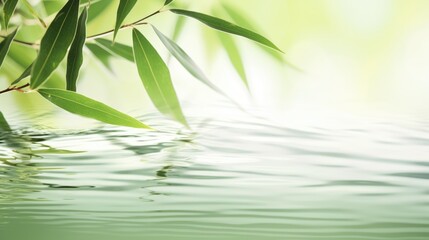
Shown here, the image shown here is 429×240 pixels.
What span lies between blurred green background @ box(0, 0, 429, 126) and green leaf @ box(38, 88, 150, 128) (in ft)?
1.69

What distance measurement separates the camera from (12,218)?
0.54m

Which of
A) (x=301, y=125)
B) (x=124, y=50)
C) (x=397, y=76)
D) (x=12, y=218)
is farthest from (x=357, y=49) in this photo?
(x=12, y=218)

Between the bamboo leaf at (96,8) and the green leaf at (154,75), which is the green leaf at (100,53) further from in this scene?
the green leaf at (154,75)

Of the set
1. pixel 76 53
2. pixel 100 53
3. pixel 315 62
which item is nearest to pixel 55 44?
pixel 76 53

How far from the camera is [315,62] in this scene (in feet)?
4.16

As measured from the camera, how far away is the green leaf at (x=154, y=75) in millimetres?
704

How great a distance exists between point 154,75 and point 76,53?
0.32ft

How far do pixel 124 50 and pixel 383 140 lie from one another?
1.13 ft

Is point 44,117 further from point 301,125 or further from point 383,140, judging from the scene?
point 383,140

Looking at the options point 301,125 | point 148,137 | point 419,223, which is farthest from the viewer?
point 301,125

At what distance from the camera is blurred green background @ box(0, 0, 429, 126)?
3.92 ft

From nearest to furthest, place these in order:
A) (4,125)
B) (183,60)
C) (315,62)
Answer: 1. (183,60)
2. (4,125)
3. (315,62)

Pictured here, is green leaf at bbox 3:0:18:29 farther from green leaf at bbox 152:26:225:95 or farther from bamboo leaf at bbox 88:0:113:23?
bamboo leaf at bbox 88:0:113:23

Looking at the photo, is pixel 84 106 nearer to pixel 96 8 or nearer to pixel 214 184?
pixel 214 184
